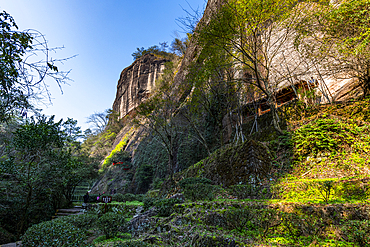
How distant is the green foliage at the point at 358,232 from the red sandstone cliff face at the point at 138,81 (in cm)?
3638

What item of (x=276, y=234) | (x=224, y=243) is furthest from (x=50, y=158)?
(x=276, y=234)

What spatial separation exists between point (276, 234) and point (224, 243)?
92 cm

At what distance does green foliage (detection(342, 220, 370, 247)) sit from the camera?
2186mm

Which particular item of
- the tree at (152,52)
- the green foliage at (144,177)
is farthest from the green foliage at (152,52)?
the green foliage at (144,177)

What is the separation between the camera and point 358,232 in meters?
2.26

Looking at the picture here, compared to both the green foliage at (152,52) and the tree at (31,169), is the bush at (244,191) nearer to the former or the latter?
the tree at (31,169)

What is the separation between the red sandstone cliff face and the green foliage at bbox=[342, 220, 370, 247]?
119 ft

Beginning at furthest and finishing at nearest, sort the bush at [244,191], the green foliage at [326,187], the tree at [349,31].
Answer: the tree at [349,31] < the bush at [244,191] < the green foliage at [326,187]

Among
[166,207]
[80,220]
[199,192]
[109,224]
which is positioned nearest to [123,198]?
[80,220]

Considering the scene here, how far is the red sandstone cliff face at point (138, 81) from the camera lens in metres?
38.2

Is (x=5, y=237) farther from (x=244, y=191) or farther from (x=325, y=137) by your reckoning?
(x=325, y=137)

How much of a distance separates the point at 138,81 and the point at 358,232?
40.9 metres

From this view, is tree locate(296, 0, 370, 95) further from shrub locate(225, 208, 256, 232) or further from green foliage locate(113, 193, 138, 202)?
green foliage locate(113, 193, 138, 202)

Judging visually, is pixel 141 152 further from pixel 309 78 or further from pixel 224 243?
pixel 224 243
